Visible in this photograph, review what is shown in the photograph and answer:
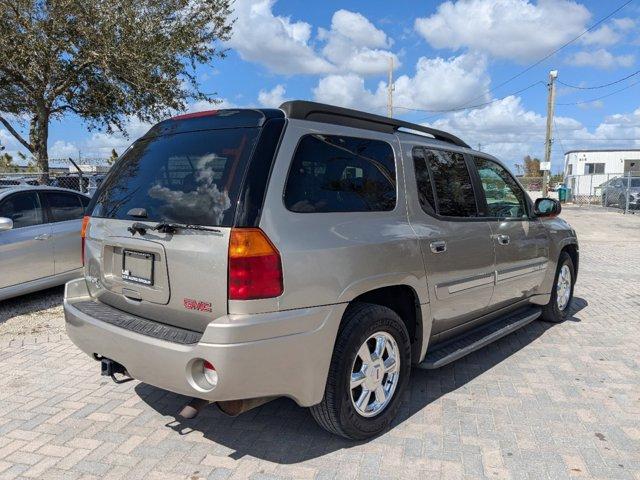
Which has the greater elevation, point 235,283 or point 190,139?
point 190,139

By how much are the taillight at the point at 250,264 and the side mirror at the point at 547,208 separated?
3473 mm

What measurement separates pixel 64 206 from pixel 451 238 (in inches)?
207

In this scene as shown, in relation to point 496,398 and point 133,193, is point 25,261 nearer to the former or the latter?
point 133,193

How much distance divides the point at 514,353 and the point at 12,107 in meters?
13.8

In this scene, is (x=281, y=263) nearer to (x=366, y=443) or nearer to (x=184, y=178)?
(x=184, y=178)

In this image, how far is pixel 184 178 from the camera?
2.91m

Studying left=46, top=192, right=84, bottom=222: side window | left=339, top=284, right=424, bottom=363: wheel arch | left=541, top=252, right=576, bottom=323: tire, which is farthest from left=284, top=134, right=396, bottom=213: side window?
left=46, top=192, right=84, bottom=222: side window

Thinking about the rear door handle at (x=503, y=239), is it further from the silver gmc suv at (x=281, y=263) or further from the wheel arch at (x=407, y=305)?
the wheel arch at (x=407, y=305)

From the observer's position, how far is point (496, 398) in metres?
3.80

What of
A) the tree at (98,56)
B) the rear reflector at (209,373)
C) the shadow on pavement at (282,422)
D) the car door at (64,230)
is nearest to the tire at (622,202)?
the tree at (98,56)

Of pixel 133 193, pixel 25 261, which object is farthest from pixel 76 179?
pixel 133 193

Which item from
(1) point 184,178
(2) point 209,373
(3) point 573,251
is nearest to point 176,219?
(1) point 184,178

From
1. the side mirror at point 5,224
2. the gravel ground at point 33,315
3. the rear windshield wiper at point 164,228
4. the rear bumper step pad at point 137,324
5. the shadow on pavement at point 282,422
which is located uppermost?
the rear windshield wiper at point 164,228

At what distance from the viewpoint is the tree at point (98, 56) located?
35.1ft
